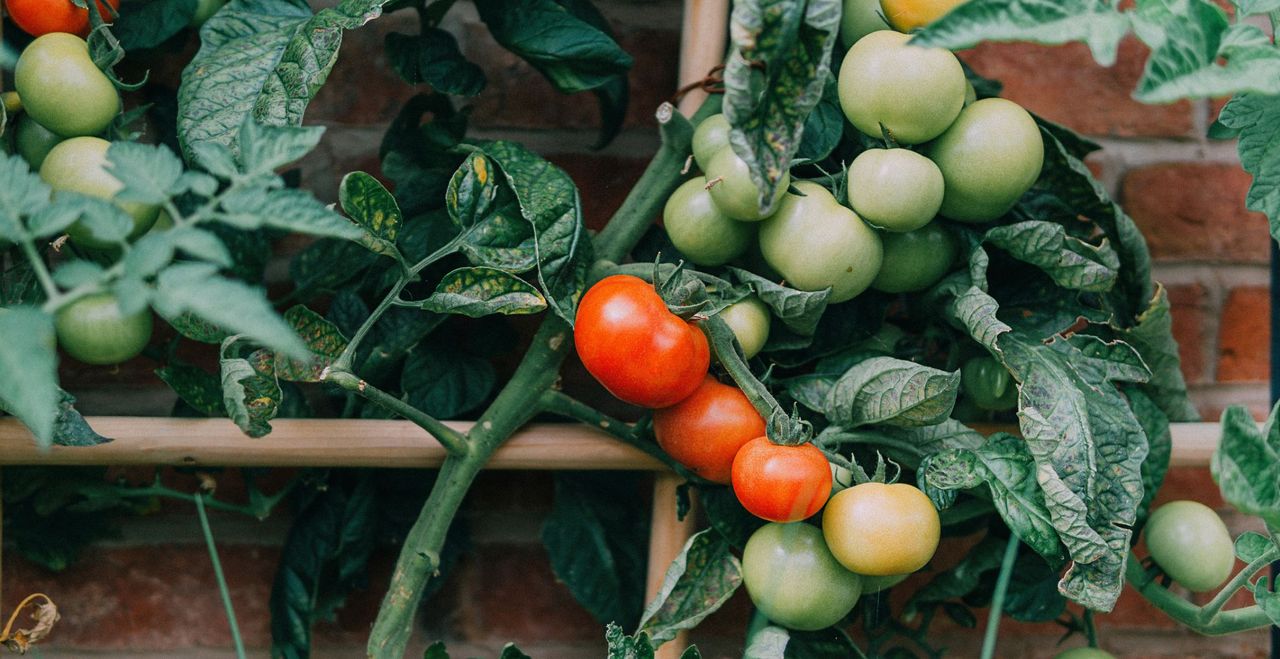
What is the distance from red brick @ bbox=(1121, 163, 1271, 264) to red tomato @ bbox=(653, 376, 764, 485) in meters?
0.45

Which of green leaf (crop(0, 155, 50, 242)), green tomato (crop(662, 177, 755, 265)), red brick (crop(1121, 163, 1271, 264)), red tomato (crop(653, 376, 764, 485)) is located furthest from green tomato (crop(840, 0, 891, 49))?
green leaf (crop(0, 155, 50, 242))

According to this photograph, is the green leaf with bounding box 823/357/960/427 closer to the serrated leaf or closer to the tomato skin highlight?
the tomato skin highlight

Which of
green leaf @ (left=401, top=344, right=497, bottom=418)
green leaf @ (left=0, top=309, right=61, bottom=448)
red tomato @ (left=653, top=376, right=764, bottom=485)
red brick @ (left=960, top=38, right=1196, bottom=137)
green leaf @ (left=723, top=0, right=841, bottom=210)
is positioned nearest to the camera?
green leaf @ (left=0, top=309, right=61, bottom=448)

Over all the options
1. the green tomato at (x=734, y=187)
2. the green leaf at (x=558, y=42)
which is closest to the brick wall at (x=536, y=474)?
the green leaf at (x=558, y=42)

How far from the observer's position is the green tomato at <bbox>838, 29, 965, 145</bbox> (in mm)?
505

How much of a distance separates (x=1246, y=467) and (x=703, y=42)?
404mm

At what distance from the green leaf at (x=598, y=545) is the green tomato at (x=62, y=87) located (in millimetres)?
398

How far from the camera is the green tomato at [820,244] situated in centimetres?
52

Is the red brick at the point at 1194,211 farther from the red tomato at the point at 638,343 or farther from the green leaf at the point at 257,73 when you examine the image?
the green leaf at the point at 257,73

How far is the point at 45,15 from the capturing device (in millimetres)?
550

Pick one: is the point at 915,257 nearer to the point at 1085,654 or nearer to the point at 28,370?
the point at 1085,654

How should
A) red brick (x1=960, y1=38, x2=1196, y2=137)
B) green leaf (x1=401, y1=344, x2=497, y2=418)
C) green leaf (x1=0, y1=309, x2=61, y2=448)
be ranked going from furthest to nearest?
red brick (x1=960, y1=38, x2=1196, y2=137), green leaf (x1=401, y1=344, x2=497, y2=418), green leaf (x1=0, y1=309, x2=61, y2=448)

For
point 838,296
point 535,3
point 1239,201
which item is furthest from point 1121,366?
point 535,3

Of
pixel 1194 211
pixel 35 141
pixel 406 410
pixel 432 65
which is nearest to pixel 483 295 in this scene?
pixel 406 410
